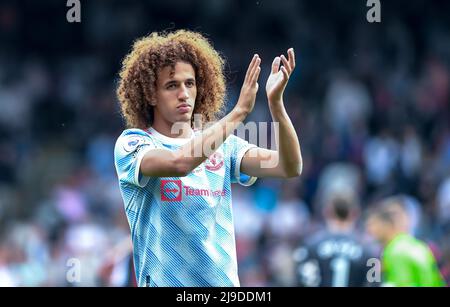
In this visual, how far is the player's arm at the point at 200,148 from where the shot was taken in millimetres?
4727

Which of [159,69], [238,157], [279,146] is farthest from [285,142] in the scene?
[159,69]

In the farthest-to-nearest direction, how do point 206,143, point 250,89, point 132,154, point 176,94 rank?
point 176,94 < point 132,154 < point 250,89 < point 206,143

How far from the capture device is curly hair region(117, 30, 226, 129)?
517cm

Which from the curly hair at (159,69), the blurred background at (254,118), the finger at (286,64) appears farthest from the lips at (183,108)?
the blurred background at (254,118)

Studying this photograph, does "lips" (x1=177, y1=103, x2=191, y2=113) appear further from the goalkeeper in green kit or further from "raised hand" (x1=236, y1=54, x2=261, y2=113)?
the goalkeeper in green kit

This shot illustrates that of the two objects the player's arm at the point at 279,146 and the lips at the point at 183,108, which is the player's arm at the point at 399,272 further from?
the lips at the point at 183,108

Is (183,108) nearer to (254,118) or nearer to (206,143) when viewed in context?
(206,143)

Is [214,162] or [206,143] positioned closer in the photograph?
[206,143]

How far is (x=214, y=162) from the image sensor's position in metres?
5.07

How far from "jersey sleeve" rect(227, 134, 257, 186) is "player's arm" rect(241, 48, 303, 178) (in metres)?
0.02

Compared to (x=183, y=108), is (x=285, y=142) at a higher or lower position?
lower

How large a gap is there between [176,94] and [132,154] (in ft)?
1.15

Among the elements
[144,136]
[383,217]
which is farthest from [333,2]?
[144,136]

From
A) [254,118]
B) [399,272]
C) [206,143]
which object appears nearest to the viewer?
[206,143]
